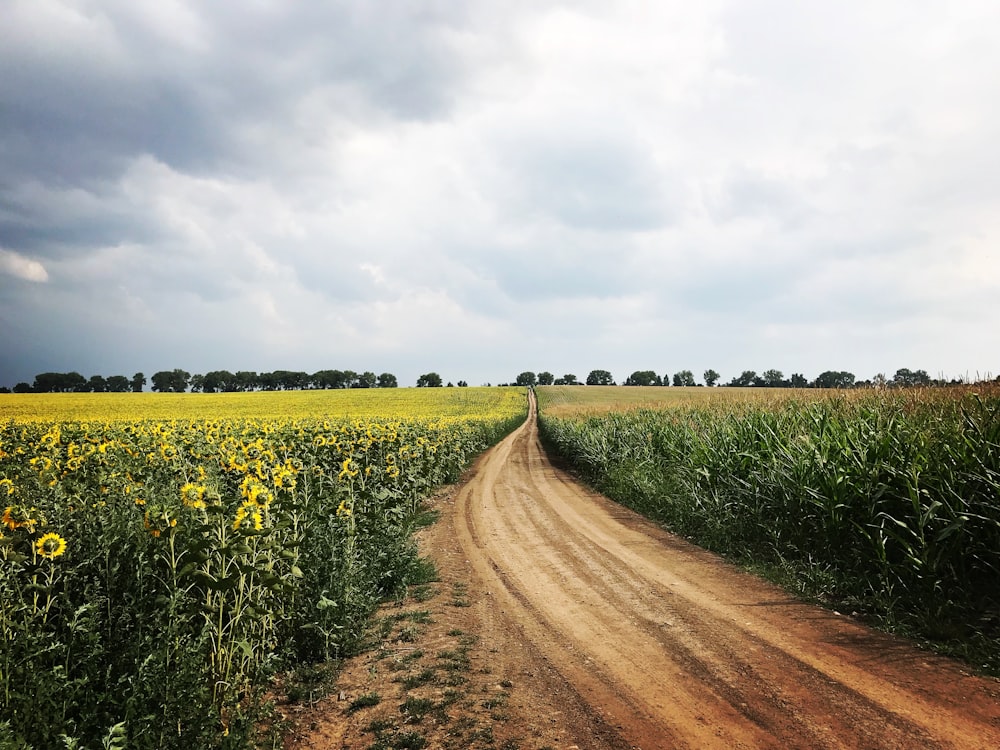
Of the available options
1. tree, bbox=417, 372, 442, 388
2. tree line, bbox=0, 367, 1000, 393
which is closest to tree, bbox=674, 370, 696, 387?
tree line, bbox=0, 367, 1000, 393

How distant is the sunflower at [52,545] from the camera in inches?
145

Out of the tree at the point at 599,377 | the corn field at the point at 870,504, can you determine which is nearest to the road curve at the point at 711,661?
the corn field at the point at 870,504

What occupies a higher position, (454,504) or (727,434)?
(727,434)

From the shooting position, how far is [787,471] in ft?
30.5

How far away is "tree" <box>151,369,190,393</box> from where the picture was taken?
95.8 meters

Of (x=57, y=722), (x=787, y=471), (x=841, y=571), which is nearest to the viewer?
(x=57, y=722)

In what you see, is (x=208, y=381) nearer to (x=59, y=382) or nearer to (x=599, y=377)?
(x=59, y=382)

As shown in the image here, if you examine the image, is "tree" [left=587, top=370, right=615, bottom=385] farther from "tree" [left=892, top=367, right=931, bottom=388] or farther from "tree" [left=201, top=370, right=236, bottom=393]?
"tree" [left=892, top=367, right=931, bottom=388]

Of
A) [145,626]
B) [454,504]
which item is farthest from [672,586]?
[454,504]

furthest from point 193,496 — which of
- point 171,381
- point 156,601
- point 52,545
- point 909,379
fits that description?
point 171,381

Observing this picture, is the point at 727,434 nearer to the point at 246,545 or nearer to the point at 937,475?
the point at 937,475

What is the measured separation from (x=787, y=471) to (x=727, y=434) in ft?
10.9

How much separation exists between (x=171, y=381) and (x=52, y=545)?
107944 mm

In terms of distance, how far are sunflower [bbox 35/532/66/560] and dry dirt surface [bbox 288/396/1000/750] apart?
2238 millimetres
